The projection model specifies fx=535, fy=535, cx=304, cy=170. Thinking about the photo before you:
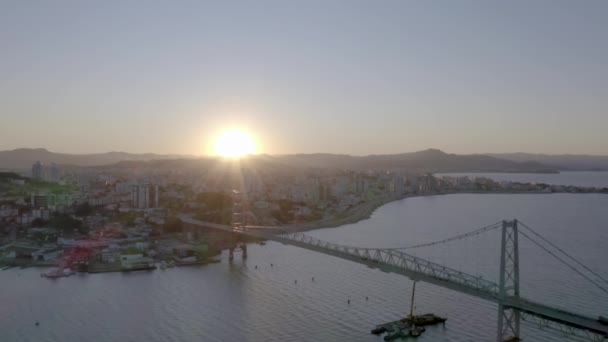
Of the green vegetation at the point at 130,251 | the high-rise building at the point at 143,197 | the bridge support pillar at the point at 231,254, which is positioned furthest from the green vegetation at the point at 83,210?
the bridge support pillar at the point at 231,254

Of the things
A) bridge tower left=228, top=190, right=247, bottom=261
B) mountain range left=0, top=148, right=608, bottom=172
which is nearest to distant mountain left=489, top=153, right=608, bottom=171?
mountain range left=0, top=148, right=608, bottom=172

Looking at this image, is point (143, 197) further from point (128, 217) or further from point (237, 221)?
point (237, 221)

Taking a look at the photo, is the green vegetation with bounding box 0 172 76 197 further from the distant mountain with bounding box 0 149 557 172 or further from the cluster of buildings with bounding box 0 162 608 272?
the distant mountain with bounding box 0 149 557 172

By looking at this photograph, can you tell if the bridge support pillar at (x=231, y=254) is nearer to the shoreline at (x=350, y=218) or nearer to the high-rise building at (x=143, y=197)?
the shoreline at (x=350, y=218)

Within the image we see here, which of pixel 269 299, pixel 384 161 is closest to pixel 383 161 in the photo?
pixel 384 161

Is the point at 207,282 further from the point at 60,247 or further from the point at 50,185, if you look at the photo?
the point at 50,185

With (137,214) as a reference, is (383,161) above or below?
above
